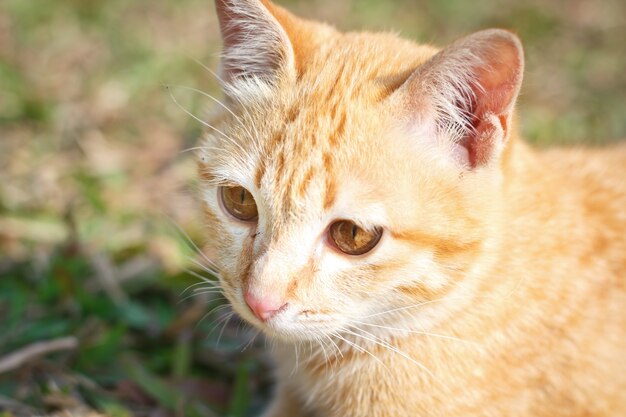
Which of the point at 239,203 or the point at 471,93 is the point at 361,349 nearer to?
the point at 239,203

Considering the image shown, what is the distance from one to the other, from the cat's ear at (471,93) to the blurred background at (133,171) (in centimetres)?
66

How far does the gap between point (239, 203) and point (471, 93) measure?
833 millimetres

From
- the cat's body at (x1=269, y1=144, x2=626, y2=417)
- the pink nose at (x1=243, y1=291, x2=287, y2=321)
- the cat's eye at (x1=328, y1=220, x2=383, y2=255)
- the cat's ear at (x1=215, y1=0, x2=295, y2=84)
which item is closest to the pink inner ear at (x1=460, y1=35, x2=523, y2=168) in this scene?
the cat's body at (x1=269, y1=144, x2=626, y2=417)

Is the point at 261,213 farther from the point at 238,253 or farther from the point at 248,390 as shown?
the point at 248,390

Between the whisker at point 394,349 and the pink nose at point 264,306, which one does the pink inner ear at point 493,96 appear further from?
the pink nose at point 264,306

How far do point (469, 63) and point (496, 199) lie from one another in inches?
19.3

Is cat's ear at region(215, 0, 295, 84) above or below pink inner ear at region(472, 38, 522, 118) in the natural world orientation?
below

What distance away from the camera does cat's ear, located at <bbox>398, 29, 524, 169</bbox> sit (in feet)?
6.42

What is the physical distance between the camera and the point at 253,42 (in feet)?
7.90

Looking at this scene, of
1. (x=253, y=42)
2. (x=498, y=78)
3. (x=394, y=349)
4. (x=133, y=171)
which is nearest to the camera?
(x=498, y=78)

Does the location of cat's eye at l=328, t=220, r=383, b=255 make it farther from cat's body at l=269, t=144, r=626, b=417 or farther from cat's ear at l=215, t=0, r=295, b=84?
cat's ear at l=215, t=0, r=295, b=84

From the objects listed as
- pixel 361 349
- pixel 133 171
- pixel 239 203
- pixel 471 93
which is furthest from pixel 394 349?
pixel 133 171

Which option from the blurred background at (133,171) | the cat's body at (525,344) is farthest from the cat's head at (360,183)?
the blurred background at (133,171)

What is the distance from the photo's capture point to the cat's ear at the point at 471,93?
1.96 metres
